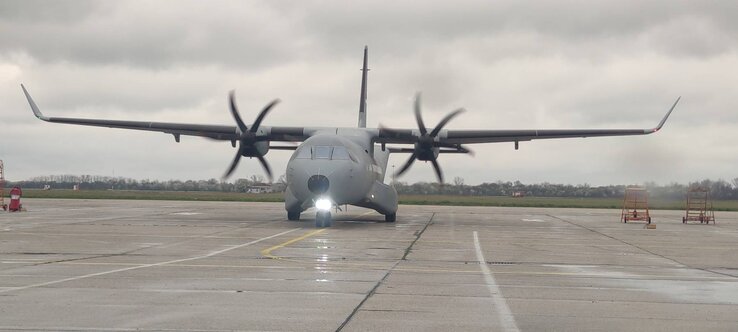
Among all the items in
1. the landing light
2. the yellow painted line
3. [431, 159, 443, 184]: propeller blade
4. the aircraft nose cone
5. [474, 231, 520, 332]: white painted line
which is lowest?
[474, 231, 520, 332]: white painted line

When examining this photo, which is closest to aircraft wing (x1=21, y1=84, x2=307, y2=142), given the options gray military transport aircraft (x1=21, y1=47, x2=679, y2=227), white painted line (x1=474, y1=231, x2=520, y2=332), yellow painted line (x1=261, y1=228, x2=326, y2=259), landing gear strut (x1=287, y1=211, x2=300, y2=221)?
gray military transport aircraft (x1=21, y1=47, x2=679, y2=227)

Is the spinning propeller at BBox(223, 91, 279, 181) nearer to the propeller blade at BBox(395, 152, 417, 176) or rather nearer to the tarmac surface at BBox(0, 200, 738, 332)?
the propeller blade at BBox(395, 152, 417, 176)

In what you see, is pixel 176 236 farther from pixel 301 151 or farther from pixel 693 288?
pixel 693 288

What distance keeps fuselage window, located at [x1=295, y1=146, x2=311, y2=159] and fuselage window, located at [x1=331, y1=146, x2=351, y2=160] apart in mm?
933

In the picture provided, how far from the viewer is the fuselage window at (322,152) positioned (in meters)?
28.3

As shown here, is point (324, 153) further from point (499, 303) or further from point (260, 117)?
point (499, 303)

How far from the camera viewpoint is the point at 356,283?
1221 centimetres

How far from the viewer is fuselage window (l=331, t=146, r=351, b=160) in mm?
28359

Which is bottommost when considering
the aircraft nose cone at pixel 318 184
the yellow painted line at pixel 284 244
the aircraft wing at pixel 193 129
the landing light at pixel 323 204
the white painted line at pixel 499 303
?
the white painted line at pixel 499 303

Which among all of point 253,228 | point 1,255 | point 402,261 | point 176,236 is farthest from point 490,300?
point 253,228

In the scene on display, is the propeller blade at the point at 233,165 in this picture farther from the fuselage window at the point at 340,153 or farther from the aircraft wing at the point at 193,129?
the fuselage window at the point at 340,153

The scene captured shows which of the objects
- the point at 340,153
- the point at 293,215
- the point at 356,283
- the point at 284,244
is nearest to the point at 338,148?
the point at 340,153

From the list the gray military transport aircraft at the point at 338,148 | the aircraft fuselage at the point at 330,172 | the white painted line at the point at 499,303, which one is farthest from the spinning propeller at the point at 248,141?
the white painted line at the point at 499,303

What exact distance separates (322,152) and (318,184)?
1.42 meters
